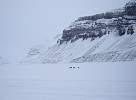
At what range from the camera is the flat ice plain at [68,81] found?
2.82 metres

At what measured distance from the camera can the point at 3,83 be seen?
10.7 feet

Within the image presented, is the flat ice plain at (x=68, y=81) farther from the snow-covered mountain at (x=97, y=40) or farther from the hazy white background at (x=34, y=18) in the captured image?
the hazy white background at (x=34, y=18)

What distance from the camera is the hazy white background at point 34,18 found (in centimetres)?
311

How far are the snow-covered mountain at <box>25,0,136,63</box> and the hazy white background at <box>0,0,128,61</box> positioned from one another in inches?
3.5

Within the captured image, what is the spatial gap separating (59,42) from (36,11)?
512 millimetres

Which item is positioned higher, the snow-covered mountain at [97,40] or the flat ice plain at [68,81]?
the snow-covered mountain at [97,40]

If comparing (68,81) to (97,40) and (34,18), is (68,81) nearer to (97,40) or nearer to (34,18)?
(97,40)

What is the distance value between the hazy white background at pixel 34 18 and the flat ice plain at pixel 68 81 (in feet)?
0.83

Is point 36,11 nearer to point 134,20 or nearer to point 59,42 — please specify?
point 59,42

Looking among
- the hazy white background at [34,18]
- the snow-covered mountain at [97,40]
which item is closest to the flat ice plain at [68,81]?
the snow-covered mountain at [97,40]

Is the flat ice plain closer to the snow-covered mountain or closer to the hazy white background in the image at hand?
the snow-covered mountain

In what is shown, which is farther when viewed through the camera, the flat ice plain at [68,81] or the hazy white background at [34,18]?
the hazy white background at [34,18]

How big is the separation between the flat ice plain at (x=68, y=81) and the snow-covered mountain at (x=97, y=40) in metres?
0.09

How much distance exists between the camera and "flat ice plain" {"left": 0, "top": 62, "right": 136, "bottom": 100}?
2.82m
